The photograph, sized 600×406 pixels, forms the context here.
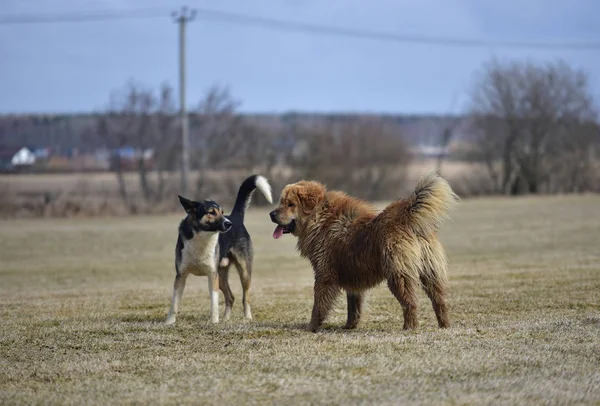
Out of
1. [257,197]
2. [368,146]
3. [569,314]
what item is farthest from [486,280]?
[368,146]

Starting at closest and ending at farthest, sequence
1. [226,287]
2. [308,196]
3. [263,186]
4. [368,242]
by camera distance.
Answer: [368,242] < [308,196] < [263,186] < [226,287]

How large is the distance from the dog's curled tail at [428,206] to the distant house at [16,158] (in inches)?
1620

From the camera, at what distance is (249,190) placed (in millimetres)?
12414

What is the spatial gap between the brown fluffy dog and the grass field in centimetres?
42

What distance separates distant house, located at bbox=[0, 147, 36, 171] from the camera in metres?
47.4

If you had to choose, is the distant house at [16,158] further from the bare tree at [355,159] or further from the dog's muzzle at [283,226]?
the dog's muzzle at [283,226]

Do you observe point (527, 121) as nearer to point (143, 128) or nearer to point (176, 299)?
point (143, 128)

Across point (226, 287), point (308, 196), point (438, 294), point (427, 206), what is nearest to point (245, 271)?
point (226, 287)

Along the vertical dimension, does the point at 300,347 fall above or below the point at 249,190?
below

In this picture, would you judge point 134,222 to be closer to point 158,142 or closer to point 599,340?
point 158,142

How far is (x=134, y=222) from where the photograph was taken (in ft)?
118

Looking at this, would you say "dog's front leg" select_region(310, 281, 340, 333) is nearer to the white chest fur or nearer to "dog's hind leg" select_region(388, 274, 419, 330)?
"dog's hind leg" select_region(388, 274, 419, 330)

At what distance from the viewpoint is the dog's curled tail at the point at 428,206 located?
365 inches

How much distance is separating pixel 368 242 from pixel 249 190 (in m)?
3.35
